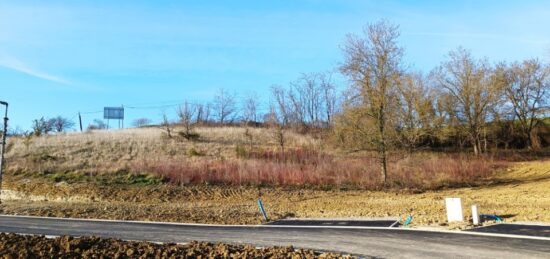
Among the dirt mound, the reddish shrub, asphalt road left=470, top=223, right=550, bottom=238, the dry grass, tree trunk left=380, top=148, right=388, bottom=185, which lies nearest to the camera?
the dirt mound

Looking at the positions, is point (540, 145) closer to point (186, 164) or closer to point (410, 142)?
point (410, 142)

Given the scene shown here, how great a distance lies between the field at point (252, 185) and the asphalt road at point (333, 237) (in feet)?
5.99

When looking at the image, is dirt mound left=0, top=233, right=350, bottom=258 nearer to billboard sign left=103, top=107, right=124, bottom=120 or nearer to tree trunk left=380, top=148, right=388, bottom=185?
tree trunk left=380, top=148, right=388, bottom=185

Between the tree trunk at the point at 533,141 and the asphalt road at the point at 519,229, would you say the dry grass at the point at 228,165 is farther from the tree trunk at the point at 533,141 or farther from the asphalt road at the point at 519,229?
the tree trunk at the point at 533,141

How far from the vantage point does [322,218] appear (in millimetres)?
16203

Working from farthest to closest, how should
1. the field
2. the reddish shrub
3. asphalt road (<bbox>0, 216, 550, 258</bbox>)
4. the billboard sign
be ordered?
the billboard sign → the reddish shrub → the field → asphalt road (<bbox>0, 216, 550, 258</bbox>)

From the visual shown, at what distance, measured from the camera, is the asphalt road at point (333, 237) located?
9.45 m

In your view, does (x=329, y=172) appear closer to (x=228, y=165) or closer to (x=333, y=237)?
(x=228, y=165)

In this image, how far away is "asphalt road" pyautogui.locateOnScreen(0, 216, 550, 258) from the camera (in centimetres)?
945

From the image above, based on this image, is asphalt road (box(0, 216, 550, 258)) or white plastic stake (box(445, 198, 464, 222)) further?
white plastic stake (box(445, 198, 464, 222))

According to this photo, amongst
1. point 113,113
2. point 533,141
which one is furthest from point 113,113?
point 533,141

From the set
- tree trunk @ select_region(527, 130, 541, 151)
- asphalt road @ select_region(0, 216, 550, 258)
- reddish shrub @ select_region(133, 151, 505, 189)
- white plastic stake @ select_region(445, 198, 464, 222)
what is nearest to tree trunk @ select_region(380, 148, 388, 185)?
reddish shrub @ select_region(133, 151, 505, 189)

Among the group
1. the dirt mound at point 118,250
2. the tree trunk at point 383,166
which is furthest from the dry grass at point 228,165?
the dirt mound at point 118,250

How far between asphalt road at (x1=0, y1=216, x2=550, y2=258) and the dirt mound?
1910 millimetres
